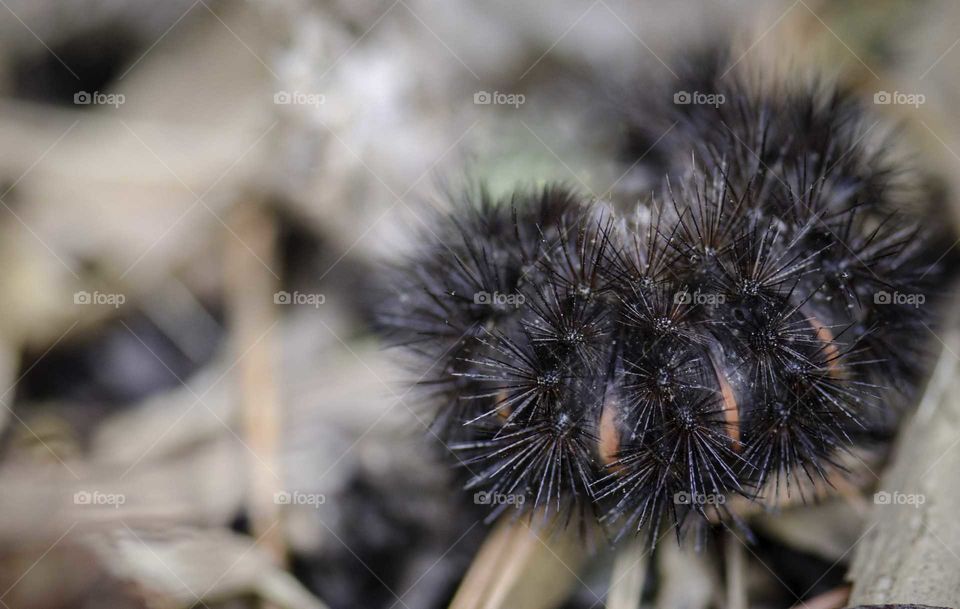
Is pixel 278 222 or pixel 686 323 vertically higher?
pixel 278 222

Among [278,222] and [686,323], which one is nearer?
[686,323]

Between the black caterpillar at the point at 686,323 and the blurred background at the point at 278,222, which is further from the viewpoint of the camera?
the blurred background at the point at 278,222

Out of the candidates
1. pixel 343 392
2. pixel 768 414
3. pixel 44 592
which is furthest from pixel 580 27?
pixel 44 592

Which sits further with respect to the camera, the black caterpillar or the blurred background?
the blurred background
